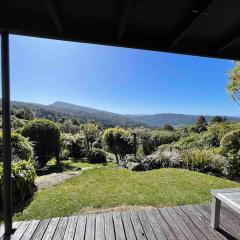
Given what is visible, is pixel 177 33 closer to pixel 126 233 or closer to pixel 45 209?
pixel 126 233

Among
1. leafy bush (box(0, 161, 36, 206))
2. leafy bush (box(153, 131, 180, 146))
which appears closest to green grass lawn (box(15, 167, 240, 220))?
leafy bush (box(0, 161, 36, 206))

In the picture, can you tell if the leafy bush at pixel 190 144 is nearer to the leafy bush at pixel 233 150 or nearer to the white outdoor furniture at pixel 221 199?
the leafy bush at pixel 233 150

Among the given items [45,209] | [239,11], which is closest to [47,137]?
[45,209]

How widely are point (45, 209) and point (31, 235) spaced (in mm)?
1158

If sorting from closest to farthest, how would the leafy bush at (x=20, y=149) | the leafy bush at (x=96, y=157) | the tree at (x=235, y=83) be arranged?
the leafy bush at (x=20, y=149)
the tree at (x=235, y=83)
the leafy bush at (x=96, y=157)

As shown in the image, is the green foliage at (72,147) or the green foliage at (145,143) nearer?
the green foliage at (145,143)

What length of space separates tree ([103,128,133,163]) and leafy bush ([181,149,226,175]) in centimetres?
470

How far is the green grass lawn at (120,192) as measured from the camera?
4.10 meters

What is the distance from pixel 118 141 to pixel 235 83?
6048mm

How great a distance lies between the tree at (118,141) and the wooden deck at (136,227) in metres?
8.40

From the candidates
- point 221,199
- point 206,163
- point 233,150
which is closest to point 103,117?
point 233,150

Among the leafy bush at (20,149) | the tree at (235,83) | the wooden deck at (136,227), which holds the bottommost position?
the wooden deck at (136,227)

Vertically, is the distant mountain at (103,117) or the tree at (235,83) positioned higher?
the tree at (235,83)

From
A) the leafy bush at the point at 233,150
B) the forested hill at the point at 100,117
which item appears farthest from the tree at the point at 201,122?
the leafy bush at the point at 233,150
